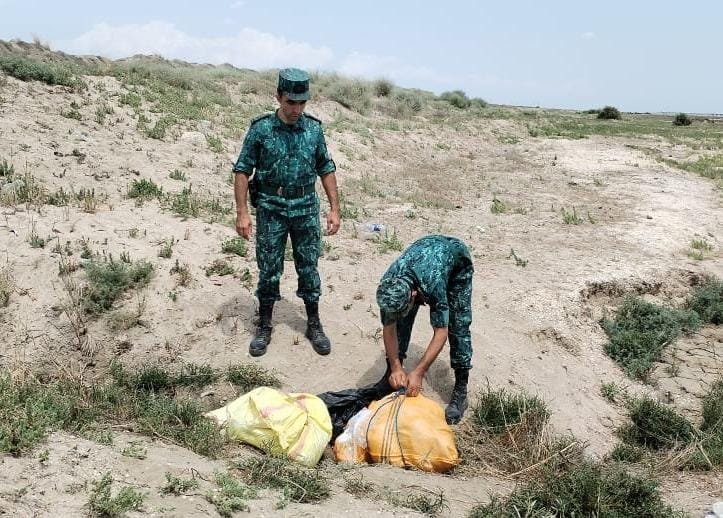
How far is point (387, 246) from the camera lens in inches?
277

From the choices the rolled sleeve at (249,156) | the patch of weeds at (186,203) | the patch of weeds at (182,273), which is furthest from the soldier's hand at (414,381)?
the patch of weeds at (186,203)

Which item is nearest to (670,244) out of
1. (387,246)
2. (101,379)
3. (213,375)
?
(387,246)

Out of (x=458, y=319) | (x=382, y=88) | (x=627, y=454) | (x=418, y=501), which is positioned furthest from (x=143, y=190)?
(x=382, y=88)

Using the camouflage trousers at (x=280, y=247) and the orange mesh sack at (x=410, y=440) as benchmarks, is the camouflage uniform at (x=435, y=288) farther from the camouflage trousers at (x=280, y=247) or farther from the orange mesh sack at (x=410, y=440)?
the camouflage trousers at (x=280, y=247)

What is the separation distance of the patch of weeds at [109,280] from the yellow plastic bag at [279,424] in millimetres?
1781

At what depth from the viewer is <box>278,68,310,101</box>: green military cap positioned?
13.2 ft

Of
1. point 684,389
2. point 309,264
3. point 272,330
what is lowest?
point 684,389

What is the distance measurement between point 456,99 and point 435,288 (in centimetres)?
2687

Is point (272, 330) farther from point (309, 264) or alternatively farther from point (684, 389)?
point (684, 389)

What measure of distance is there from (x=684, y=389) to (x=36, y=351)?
5.11 m

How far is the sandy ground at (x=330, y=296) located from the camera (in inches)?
125

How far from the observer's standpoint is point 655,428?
439 cm

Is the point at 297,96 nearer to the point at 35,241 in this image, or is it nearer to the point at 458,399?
the point at 458,399

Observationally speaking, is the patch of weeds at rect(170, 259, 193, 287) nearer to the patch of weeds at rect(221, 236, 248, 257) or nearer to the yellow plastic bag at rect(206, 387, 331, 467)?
the patch of weeds at rect(221, 236, 248, 257)
